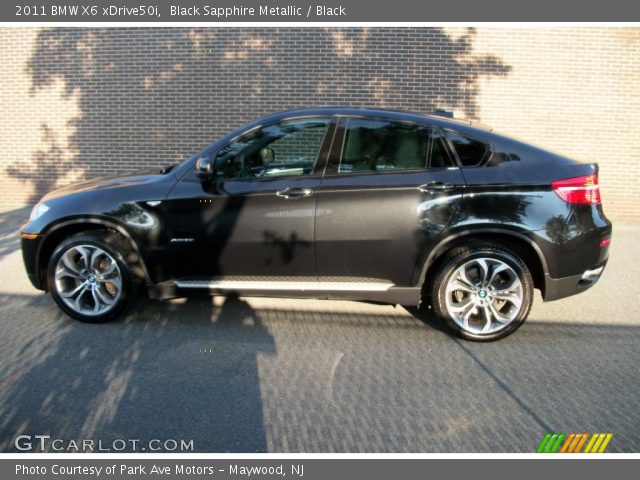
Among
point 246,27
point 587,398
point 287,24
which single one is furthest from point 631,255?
point 246,27

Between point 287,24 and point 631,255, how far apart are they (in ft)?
20.0

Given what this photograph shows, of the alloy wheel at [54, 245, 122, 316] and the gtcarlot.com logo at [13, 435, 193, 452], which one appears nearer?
the gtcarlot.com logo at [13, 435, 193, 452]

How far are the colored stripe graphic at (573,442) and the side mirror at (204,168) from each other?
289 cm

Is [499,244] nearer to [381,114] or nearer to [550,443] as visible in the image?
[381,114]

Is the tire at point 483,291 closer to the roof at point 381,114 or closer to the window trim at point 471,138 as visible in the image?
the window trim at point 471,138

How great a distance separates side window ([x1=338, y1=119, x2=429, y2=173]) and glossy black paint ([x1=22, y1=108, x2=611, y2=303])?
2.7 inches

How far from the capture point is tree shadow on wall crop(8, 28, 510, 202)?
26.1ft

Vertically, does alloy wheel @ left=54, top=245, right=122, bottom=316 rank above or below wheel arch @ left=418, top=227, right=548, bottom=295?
below

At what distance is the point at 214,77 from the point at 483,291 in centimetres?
623

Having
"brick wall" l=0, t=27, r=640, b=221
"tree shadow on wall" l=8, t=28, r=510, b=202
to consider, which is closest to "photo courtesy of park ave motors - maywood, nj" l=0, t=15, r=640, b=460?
"brick wall" l=0, t=27, r=640, b=221

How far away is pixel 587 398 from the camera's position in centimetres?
312

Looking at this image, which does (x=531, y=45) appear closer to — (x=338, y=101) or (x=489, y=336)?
(x=338, y=101)

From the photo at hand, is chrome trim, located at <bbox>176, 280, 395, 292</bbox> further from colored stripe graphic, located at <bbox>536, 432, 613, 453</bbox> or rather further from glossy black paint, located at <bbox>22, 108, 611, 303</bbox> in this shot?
colored stripe graphic, located at <bbox>536, 432, 613, 453</bbox>

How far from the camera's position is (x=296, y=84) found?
813 cm
